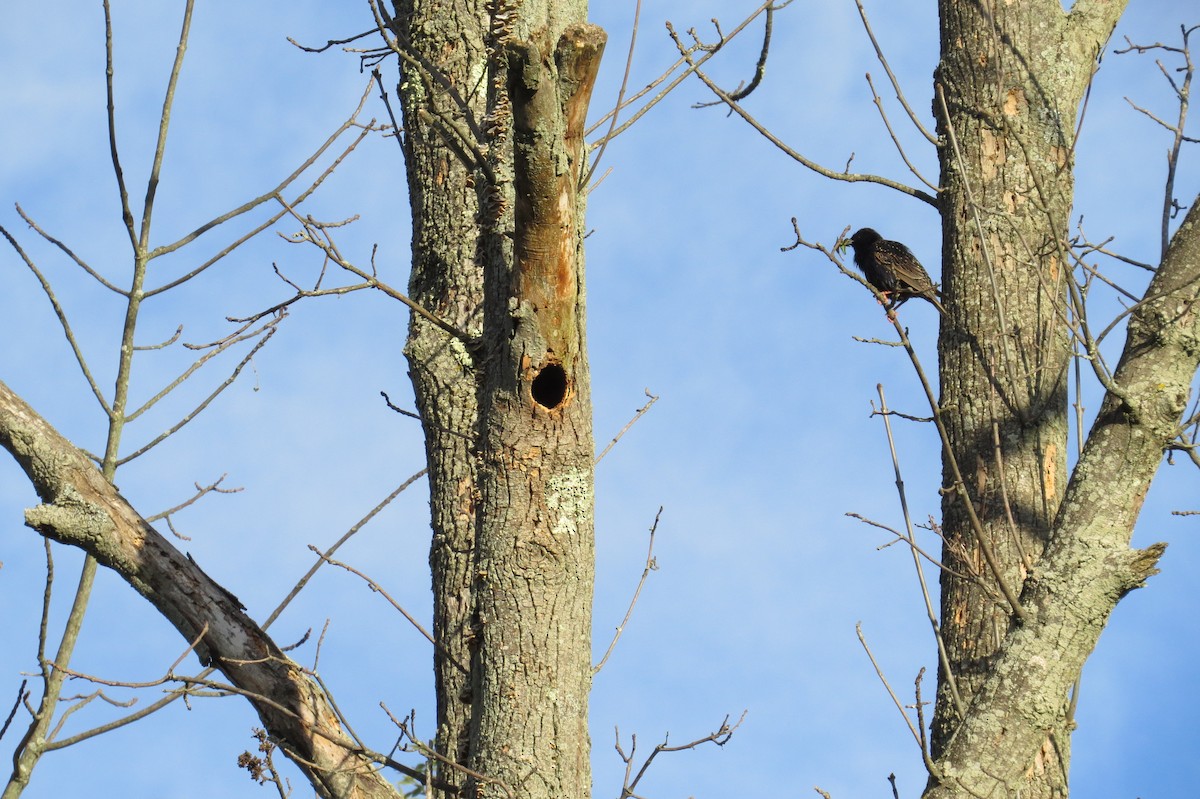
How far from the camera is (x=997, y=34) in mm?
4922

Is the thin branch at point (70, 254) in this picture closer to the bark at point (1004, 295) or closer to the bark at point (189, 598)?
the bark at point (189, 598)

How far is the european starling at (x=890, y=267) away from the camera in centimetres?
796

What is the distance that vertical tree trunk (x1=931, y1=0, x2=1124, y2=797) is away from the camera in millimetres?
4309

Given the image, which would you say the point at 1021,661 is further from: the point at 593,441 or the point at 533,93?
the point at 533,93

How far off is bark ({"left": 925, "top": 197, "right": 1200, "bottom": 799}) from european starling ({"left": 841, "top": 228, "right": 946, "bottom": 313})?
455cm

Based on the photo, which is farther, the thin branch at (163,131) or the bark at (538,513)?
the thin branch at (163,131)

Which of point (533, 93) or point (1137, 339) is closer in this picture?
point (533, 93)

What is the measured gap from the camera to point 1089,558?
296 centimetres

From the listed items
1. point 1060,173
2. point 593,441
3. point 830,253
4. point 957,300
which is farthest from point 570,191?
point 1060,173

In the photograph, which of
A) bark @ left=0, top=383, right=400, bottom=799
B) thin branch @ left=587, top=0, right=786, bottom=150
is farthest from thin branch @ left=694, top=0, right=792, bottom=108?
bark @ left=0, top=383, right=400, bottom=799

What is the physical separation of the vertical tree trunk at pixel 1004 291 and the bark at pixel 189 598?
7.34 feet

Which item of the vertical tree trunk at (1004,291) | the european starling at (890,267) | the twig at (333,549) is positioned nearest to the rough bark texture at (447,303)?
the twig at (333,549)

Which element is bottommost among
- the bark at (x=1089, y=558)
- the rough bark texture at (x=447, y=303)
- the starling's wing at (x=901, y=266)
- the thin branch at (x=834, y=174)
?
the bark at (x=1089, y=558)

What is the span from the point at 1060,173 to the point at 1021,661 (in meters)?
2.65
